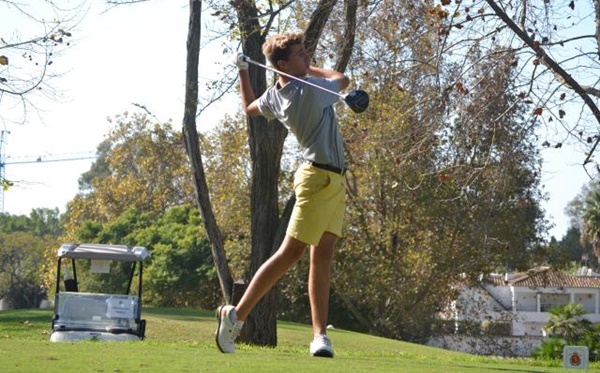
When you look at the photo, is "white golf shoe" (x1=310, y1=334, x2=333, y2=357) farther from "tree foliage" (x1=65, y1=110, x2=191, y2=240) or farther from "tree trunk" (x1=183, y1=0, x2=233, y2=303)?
"tree foliage" (x1=65, y1=110, x2=191, y2=240)

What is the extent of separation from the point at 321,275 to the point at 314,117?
3.66 feet

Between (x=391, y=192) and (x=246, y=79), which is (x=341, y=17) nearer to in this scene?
(x=246, y=79)

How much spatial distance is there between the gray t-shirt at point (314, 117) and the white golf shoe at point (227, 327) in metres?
1.21

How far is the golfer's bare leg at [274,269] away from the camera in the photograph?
7719 mm

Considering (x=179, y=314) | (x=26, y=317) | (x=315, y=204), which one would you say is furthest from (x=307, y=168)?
(x=179, y=314)

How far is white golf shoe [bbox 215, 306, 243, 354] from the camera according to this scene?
7.86 m

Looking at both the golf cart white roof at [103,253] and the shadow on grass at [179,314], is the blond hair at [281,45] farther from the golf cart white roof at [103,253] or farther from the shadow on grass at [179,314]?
the shadow on grass at [179,314]

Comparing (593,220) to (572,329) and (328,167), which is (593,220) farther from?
(328,167)

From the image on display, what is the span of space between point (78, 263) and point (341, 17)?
96.8ft

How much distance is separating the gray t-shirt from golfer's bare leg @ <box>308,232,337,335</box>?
0.56 m

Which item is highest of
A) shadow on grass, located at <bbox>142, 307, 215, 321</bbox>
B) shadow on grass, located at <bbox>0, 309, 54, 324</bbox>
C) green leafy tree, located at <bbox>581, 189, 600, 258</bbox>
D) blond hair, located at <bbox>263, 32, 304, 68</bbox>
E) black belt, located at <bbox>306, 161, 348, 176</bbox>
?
green leafy tree, located at <bbox>581, 189, 600, 258</bbox>

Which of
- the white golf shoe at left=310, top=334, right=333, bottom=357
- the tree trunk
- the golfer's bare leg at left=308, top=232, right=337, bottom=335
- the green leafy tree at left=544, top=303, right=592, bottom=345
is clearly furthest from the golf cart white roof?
the green leafy tree at left=544, top=303, right=592, bottom=345

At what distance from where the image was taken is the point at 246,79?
26.7 feet

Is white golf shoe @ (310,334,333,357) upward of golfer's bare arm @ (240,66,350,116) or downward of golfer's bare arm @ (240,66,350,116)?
downward
